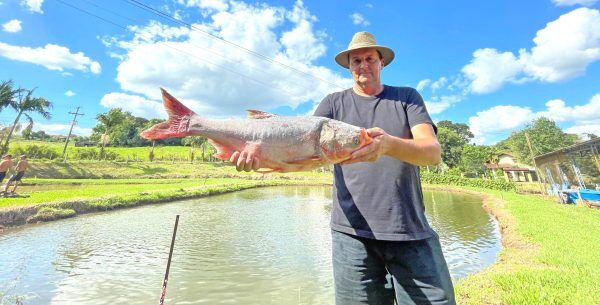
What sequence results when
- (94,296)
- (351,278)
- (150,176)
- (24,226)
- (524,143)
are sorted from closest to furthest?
(351,278) → (94,296) → (24,226) → (150,176) → (524,143)

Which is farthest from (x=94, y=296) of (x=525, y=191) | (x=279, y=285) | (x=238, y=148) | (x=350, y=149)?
(x=525, y=191)

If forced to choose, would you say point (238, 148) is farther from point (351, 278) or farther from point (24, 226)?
point (24, 226)

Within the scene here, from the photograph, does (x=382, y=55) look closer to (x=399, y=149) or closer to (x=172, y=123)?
(x=399, y=149)

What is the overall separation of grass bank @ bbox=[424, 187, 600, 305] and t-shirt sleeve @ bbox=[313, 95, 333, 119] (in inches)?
211

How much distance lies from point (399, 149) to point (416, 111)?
57 cm

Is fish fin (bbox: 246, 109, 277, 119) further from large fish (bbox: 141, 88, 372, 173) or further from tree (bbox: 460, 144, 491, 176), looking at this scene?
tree (bbox: 460, 144, 491, 176)

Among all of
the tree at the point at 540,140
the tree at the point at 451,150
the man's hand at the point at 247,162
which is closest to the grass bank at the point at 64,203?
the man's hand at the point at 247,162

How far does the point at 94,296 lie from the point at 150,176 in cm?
4100

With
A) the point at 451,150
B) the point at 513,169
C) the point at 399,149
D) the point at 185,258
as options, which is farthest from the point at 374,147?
the point at 513,169

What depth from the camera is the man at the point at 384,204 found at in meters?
2.38

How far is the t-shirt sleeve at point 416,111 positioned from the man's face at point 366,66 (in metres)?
0.37

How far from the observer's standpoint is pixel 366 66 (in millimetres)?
2867

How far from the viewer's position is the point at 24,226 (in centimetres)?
1489

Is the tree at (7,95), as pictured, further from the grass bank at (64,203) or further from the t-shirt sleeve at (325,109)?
the t-shirt sleeve at (325,109)
